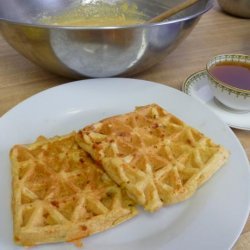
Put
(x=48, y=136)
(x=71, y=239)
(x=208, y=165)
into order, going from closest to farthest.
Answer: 1. (x=71, y=239)
2. (x=208, y=165)
3. (x=48, y=136)

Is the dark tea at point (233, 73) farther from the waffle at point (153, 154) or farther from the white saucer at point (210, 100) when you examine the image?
the waffle at point (153, 154)

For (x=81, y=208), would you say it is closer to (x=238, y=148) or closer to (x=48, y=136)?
(x=48, y=136)

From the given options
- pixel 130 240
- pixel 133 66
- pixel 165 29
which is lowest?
pixel 130 240

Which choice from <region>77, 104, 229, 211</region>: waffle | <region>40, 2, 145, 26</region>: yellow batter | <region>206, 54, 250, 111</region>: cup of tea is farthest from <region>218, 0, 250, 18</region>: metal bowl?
<region>77, 104, 229, 211</region>: waffle

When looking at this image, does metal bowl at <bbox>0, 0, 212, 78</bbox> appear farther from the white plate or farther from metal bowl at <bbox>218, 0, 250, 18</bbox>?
metal bowl at <bbox>218, 0, 250, 18</bbox>

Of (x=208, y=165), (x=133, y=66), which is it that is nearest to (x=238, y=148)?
(x=208, y=165)

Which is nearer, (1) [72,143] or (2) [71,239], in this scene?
(2) [71,239]

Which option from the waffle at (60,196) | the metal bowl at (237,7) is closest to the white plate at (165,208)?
the waffle at (60,196)
